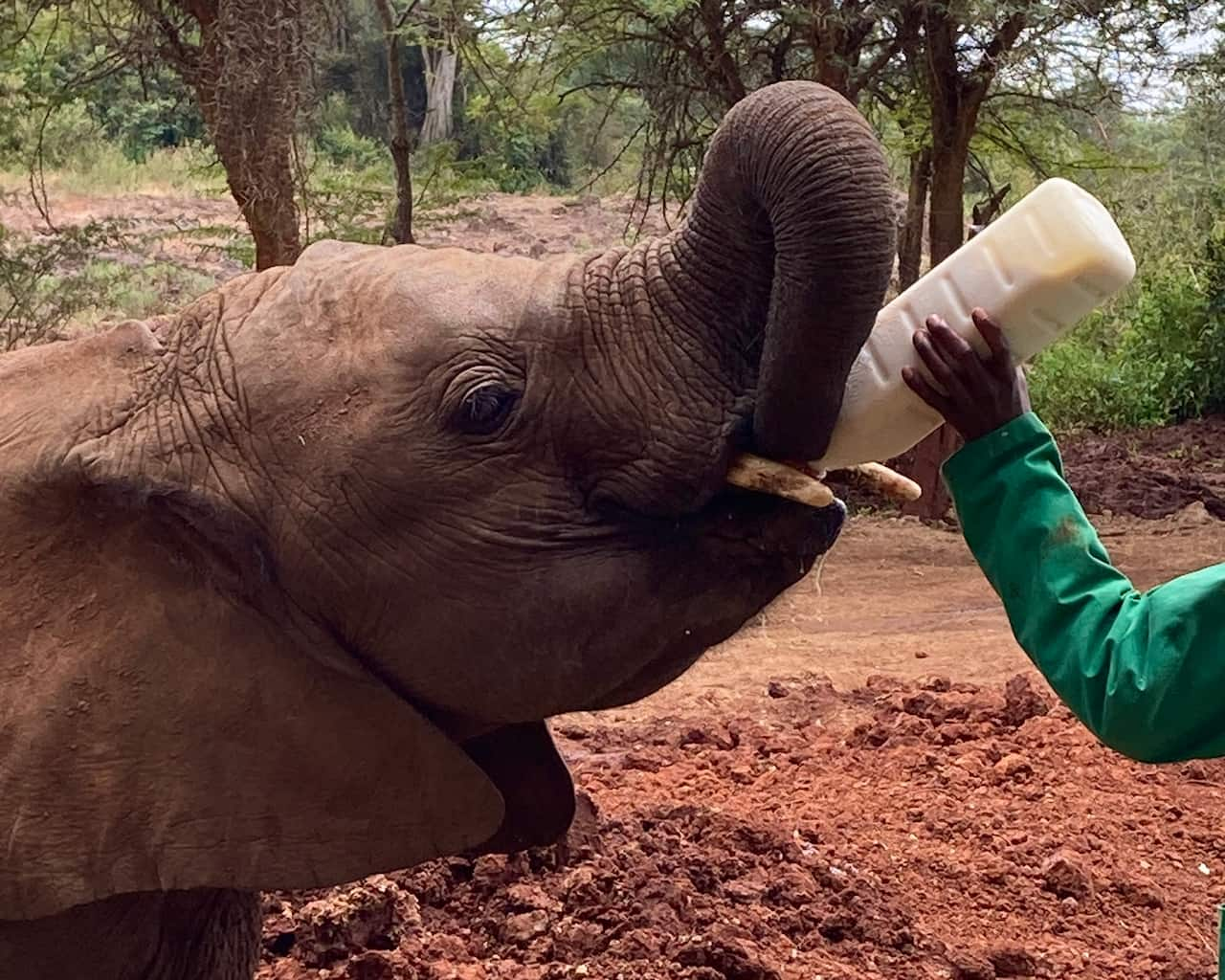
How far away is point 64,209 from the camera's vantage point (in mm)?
17859

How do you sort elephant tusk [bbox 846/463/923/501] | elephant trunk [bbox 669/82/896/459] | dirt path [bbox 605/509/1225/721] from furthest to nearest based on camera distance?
dirt path [bbox 605/509/1225/721] < elephant tusk [bbox 846/463/923/501] < elephant trunk [bbox 669/82/896/459]

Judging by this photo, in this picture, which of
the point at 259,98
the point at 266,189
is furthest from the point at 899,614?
the point at 259,98

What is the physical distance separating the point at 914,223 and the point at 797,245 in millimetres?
11042

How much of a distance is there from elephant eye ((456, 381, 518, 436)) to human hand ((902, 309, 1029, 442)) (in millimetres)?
539

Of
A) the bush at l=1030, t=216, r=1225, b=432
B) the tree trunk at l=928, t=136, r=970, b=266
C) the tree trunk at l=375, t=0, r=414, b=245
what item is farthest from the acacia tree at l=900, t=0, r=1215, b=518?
the bush at l=1030, t=216, r=1225, b=432

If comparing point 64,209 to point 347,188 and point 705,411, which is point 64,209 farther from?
point 705,411

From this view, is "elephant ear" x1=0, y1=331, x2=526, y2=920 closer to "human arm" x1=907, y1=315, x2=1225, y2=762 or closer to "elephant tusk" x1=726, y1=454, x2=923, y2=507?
"elephant tusk" x1=726, y1=454, x2=923, y2=507

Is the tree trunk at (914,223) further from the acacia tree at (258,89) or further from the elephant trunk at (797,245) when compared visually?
the elephant trunk at (797,245)

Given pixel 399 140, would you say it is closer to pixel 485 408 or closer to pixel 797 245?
pixel 485 408

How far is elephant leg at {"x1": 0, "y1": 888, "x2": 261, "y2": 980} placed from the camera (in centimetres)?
241

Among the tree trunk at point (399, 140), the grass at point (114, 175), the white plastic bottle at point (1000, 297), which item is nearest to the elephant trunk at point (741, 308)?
the white plastic bottle at point (1000, 297)

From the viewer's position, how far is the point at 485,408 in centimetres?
217

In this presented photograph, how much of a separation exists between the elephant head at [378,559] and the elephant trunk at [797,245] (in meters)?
0.01

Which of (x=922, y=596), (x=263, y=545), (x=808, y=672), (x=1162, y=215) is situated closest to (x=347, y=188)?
(x=922, y=596)
